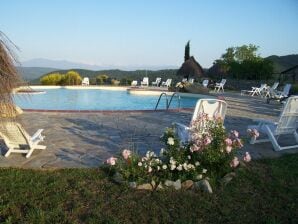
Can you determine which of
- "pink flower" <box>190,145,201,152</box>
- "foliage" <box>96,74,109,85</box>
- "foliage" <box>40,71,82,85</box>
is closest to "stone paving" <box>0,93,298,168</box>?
"pink flower" <box>190,145,201,152</box>

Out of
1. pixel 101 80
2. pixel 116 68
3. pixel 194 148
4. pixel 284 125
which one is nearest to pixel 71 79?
pixel 101 80

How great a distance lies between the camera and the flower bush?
Answer: 15.1 ft

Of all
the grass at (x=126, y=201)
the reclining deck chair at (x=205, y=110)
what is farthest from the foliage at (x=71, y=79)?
the grass at (x=126, y=201)

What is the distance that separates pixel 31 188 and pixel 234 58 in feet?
108

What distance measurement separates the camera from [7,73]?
3732 mm

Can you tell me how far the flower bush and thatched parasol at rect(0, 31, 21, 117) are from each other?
4.58 feet

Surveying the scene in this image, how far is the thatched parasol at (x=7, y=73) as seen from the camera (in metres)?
3.62

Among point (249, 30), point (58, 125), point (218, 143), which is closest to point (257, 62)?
point (249, 30)

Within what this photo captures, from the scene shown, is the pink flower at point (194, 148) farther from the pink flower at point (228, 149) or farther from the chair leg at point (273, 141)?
the chair leg at point (273, 141)

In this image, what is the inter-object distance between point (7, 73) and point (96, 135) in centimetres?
401

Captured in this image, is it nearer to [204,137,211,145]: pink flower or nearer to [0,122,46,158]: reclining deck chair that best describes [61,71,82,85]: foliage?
[0,122,46,158]: reclining deck chair

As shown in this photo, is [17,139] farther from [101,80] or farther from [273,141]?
[101,80]

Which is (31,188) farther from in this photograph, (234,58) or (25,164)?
(234,58)

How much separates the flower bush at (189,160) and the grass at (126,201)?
0.22 meters
